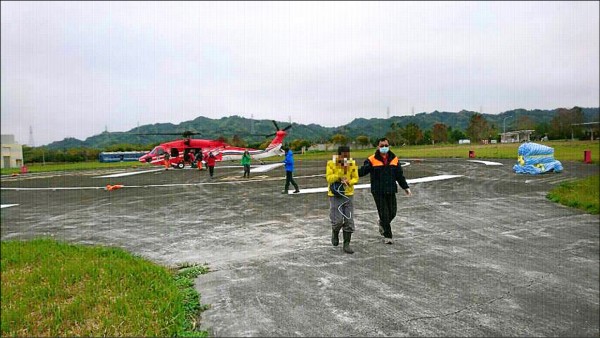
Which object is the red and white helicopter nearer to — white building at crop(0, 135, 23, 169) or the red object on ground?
white building at crop(0, 135, 23, 169)

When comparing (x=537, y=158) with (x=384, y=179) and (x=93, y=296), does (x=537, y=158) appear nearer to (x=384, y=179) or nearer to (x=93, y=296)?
(x=384, y=179)

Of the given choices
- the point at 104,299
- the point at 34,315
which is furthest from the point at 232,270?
the point at 34,315

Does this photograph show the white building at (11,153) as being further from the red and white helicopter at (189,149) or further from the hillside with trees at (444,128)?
the red and white helicopter at (189,149)

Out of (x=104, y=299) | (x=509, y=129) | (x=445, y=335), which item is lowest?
(x=445, y=335)

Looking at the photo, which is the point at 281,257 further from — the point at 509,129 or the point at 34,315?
the point at 509,129

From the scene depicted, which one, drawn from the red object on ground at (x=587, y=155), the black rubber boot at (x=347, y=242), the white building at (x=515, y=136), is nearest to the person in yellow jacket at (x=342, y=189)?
the black rubber boot at (x=347, y=242)

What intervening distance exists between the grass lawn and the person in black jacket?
3.47 m

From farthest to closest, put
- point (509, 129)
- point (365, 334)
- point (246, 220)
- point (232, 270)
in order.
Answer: point (246, 220)
point (232, 270)
point (509, 129)
point (365, 334)

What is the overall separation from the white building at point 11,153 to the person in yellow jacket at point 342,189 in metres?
3.32

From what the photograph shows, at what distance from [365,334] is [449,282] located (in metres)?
2.20

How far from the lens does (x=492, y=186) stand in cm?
1475

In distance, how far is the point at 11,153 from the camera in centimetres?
371

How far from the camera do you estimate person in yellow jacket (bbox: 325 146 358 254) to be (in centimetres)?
422

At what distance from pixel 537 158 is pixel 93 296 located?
7.11 metres
